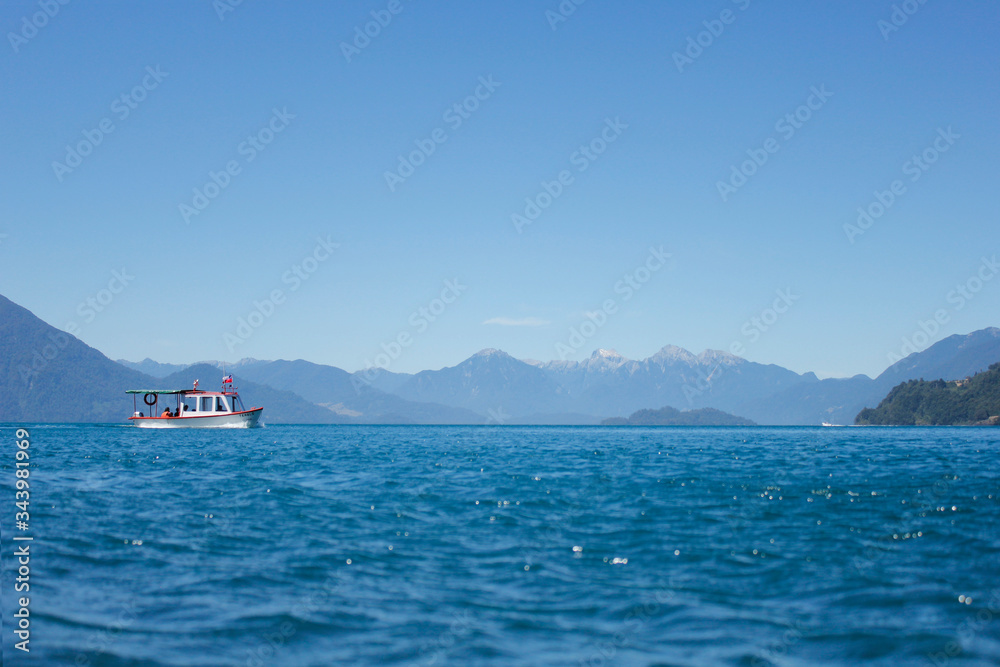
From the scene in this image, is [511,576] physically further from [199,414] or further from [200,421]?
[199,414]

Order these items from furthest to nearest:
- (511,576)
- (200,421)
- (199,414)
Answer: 1. (199,414)
2. (200,421)
3. (511,576)

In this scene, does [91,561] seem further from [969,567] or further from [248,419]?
[248,419]

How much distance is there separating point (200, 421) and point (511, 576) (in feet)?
362

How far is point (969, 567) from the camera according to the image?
17688mm

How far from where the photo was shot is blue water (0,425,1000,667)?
40.6 feet

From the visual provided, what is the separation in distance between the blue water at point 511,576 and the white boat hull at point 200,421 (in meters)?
86.8

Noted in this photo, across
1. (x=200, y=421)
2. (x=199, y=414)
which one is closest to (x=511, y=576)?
(x=200, y=421)

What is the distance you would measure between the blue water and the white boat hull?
8678 cm

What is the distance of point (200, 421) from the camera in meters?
115

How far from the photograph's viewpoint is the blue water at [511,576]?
12.4 meters

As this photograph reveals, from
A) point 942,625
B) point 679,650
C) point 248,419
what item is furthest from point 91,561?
point 248,419

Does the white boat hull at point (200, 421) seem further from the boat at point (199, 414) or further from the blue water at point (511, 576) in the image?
the blue water at point (511, 576)

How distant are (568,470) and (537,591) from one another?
96.2 feet

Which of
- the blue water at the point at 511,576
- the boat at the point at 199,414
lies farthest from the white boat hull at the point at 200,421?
the blue water at the point at 511,576
